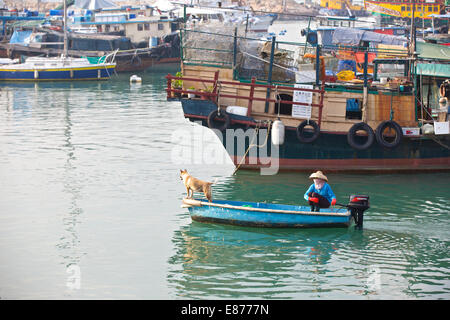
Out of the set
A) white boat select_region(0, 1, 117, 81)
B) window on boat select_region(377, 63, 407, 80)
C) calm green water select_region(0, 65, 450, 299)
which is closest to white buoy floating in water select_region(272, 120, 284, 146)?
calm green water select_region(0, 65, 450, 299)

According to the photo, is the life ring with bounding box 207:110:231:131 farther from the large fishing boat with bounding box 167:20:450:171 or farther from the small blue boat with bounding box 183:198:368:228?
the small blue boat with bounding box 183:198:368:228

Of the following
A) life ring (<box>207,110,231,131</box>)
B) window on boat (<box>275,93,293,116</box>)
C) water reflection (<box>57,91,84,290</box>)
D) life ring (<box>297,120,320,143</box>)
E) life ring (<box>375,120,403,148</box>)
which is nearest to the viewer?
water reflection (<box>57,91,84,290</box>)

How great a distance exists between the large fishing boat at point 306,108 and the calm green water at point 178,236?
79 centimetres

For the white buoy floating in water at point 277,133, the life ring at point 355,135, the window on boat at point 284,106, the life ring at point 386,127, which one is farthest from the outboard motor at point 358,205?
the window on boat at point 284,106

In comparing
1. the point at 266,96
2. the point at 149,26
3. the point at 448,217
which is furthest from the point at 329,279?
the point at 149,26

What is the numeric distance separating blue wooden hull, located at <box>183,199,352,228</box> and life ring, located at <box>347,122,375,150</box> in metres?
5.05

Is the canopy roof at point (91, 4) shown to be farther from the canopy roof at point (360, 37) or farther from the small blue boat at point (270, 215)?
the small blue boat at point (270, 215)

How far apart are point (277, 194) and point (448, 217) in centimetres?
495

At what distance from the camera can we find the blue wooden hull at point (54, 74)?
54656 mm

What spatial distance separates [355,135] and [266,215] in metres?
6.10

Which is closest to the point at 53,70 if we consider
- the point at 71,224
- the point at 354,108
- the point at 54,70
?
the point at 54,70

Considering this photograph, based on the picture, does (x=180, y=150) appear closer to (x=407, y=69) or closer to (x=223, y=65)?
(x=223, y=65)

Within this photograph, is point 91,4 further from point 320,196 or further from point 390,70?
point 320,196

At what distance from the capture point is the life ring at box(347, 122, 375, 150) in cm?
2086
